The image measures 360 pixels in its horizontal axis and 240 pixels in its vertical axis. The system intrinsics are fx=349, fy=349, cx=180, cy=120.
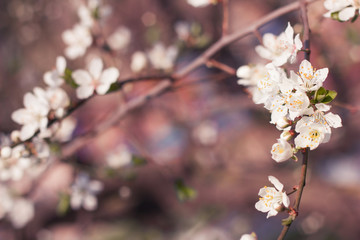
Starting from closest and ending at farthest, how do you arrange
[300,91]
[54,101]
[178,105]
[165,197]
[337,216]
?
[300,91]
[54,101]
[337,216]
[165,197]
[178,105]

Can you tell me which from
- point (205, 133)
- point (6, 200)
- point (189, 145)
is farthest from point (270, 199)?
point (189, 145)

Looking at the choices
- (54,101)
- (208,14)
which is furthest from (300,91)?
(208,14)

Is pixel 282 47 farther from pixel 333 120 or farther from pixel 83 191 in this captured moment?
pixel 83 191

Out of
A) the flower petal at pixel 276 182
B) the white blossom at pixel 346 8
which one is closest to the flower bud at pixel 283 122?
the flower petal at pixel 276 182

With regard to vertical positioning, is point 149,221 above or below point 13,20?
below

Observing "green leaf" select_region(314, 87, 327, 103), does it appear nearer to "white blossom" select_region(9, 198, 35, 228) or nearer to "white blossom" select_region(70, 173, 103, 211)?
"white blossom" select_region(70, 173, 103, 211)

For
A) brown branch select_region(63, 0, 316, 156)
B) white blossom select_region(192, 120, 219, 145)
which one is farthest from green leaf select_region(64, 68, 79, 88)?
white blossom select_region(192, 120, 219, 145)

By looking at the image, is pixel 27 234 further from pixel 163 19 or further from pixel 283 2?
pixel 283 2
